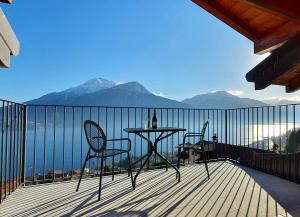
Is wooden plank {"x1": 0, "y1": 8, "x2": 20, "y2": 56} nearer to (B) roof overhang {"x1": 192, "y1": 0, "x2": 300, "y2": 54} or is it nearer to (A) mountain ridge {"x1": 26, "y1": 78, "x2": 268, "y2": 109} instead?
(B) roof overhang {"x1": 192, "y1": 0, "x2": 300, "y2": 54}

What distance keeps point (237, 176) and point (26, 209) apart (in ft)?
9.96

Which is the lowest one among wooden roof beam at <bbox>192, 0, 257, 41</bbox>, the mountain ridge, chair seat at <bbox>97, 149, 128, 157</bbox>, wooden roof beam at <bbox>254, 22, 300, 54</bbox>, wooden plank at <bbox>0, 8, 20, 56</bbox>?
chair seat at <bbox>97, 149, 128, 157</bbox>

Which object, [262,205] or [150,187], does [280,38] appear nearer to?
[262,205]

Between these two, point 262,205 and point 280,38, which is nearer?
point 280,38

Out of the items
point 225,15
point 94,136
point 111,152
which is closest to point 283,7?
point 225,15

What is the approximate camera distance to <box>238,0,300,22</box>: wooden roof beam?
5.53ft

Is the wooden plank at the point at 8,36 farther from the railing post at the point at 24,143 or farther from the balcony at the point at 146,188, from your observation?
the railing post at the point at 24,143

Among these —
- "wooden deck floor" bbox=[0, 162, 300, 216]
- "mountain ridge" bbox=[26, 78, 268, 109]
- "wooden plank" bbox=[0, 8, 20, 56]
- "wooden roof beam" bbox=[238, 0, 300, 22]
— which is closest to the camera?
"wooden plank" bbox=[0, 8, 20, 56]

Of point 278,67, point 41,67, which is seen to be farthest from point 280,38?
point 41,67

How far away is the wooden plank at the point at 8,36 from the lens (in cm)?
133

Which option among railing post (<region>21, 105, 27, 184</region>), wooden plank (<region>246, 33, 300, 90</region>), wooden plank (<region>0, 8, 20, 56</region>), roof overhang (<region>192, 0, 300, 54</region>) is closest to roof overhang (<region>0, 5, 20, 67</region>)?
wooden plank (<region>0, 8, 20, 56</region>)

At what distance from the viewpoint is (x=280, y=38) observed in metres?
2.17

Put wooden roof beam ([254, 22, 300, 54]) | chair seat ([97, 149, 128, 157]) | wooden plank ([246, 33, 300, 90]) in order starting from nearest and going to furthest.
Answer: wooden plank ([246, 33, 300, 90])
wooden roof beam ([254, 22, 300, 54])
chair seat ([97, 149, 128, 157])

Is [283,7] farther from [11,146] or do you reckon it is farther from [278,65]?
[11,146]
